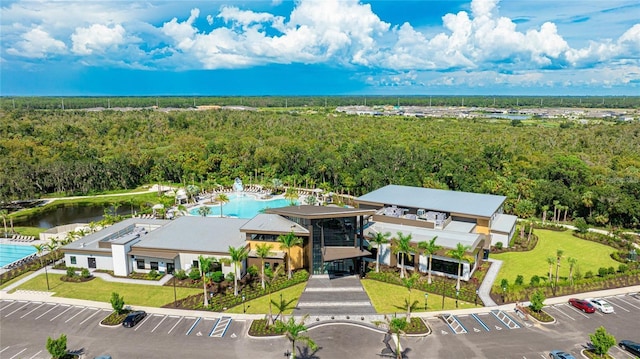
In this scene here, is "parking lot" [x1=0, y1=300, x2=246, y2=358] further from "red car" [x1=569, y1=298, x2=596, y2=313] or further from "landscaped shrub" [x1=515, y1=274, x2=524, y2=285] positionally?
"red car" [x1=569, y1=298, x2=596, y2=313]

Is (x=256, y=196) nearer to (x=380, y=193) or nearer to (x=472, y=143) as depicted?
(x=380, y=193)

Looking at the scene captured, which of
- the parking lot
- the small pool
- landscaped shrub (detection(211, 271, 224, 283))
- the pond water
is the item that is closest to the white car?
the parking lot

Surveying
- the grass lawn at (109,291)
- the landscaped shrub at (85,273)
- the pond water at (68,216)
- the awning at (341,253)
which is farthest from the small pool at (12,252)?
the awning at (341,253)

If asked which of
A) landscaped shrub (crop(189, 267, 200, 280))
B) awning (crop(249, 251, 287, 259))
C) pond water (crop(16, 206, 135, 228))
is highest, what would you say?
awning (crop(249, 251, 287, 259))

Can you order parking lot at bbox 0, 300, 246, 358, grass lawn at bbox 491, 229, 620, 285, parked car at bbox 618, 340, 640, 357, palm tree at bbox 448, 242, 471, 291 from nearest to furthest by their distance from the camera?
1. parked car at bbox 618, 340, 640, 357
2. parking lot at bbox 0, 300, 246, 358
3. palm tree at bbox 448, 242, 471, 291
4. grass lawn at bbox 491, 229, 620, 285

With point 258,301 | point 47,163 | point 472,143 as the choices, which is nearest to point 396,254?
point 258,301

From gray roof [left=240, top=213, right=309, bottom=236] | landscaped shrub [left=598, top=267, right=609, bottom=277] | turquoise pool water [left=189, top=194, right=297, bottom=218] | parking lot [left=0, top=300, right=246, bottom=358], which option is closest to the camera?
parking lot [left=0, top=300, right=246, bottom=358]

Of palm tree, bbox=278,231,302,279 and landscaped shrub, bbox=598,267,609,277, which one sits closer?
palm tree, bbox=278,231,302,279

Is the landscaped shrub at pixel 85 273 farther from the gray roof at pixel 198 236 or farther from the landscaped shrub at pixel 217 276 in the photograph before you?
the landscaped shrub at pixel 217 276
